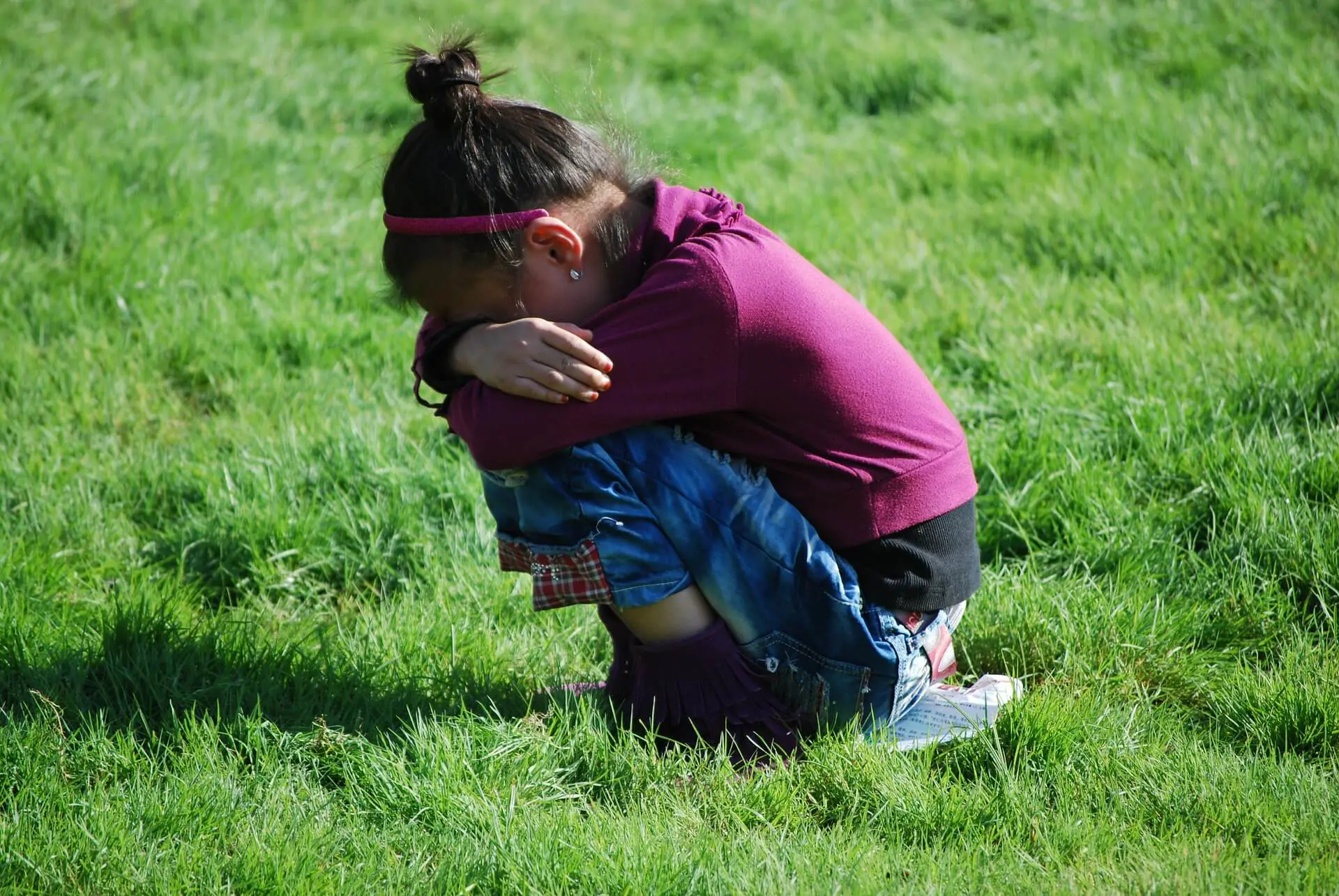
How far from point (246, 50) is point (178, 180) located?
1578 millimetres

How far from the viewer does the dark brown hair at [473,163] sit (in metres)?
2.26

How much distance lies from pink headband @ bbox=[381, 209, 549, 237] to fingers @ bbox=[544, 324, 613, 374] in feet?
0.70

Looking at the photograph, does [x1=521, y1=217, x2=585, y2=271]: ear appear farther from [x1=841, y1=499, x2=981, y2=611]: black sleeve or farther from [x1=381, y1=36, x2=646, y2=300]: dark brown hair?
[x1=841, y1=499, x2=981, y2=611]: black sleeve

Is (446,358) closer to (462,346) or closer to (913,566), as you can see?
(462,346)

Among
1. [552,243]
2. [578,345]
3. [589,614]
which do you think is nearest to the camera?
[578,345]

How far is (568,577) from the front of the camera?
2326 mm

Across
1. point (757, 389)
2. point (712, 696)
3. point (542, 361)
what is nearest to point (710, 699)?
point (712, 696)

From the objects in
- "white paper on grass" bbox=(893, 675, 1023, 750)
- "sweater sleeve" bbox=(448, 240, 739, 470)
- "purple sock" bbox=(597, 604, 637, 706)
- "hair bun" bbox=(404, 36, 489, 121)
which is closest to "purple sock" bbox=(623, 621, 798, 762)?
"purple sock" bbox=(597, 604, 637, 706)

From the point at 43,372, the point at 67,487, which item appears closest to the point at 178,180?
the point at 43,372

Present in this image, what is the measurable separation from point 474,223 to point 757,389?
0.62 meters

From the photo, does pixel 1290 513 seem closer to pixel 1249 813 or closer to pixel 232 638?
pixel 1249 813

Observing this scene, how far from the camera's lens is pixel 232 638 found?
2693 millimetres

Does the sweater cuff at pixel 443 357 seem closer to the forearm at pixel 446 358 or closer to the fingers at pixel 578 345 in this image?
the forearm at pixel 446 358

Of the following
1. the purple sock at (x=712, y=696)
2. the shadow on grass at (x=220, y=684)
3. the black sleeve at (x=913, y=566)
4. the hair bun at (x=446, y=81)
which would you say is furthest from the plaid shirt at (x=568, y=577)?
the hair bun at (x=446, y=81)
